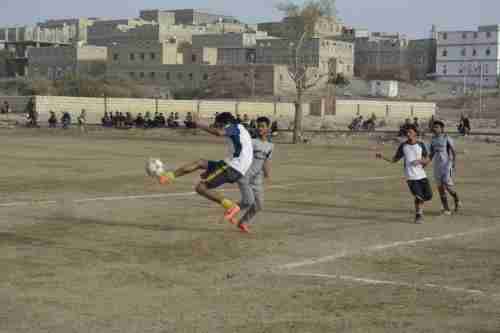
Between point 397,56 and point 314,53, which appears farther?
point 397,56

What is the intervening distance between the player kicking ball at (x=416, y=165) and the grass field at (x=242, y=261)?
0.42 metres

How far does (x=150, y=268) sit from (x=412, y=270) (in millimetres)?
2821

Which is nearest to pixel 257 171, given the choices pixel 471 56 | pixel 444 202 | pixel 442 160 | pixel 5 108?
pixel 444 202

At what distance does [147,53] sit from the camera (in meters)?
109

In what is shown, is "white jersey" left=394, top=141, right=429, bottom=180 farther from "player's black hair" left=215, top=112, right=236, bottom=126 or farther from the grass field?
"player's black hair" left=215, top=112, right=236, bottom=126

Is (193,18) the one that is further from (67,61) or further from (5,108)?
(5,108)

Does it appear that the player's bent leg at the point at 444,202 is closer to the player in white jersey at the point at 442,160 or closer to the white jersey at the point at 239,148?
the player in white jersey at the point at 442,160

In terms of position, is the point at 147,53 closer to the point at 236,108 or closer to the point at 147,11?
the point at 236,108

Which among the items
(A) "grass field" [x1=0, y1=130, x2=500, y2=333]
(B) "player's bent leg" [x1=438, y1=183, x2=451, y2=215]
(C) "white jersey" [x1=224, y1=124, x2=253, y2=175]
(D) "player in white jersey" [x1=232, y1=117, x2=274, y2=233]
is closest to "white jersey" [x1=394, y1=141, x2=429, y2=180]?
(A) "grass field" [x1=0, y1=130, x2=500, y2=333]

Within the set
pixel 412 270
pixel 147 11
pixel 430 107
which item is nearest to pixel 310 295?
pixel 412 270

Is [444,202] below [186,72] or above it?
below

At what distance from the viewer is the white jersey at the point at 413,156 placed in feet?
45.5

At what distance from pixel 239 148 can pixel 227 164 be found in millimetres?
291

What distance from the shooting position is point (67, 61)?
385 feet
